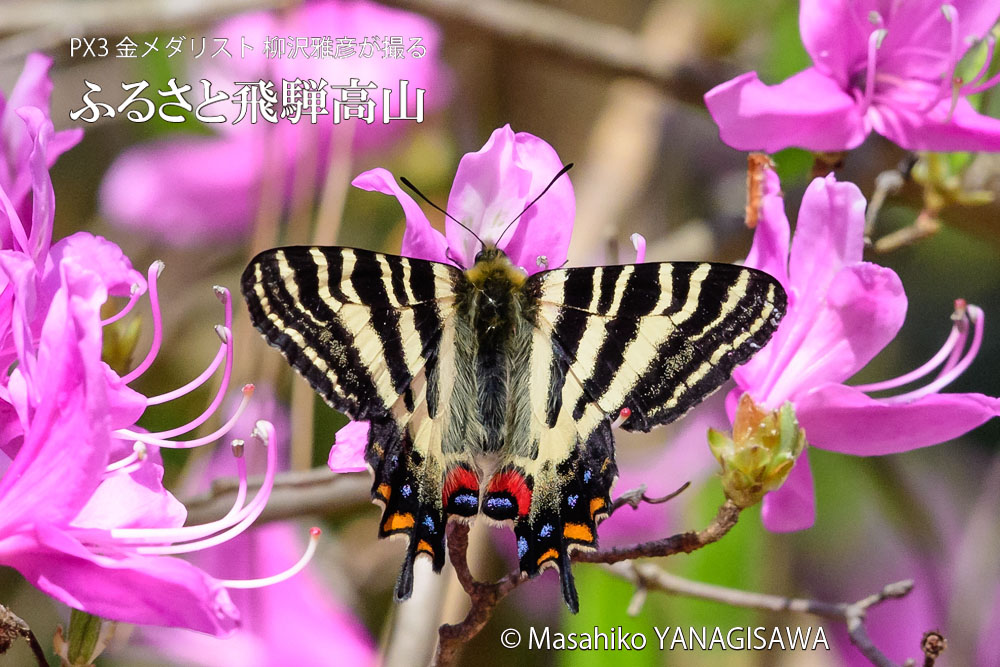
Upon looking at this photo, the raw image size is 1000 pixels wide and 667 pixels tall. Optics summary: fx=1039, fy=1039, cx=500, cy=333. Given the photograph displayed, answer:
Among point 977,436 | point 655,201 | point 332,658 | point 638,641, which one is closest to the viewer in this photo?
point 638,641

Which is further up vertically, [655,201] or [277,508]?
[655,201]

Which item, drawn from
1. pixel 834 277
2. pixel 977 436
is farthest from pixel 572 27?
pixel 977 436

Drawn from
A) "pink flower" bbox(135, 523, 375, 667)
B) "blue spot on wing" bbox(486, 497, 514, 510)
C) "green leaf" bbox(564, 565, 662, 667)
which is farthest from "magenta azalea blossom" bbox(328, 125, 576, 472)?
"pink flower" bbox(135, 523, 375, 667)

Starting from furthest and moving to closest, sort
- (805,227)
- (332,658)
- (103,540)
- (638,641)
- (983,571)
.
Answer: (983,571) → (332,658) → (638,641) → (805,227) → (103,540)

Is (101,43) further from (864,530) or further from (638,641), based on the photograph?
(864,530)

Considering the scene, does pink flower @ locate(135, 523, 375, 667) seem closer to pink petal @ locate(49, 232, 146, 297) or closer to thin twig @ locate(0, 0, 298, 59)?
pink petal @ locate(49, 232, 146, 297)

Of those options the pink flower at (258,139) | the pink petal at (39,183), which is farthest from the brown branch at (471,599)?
the pink flower at (258,139)

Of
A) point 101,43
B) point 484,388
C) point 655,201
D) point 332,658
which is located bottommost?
point 332,658
